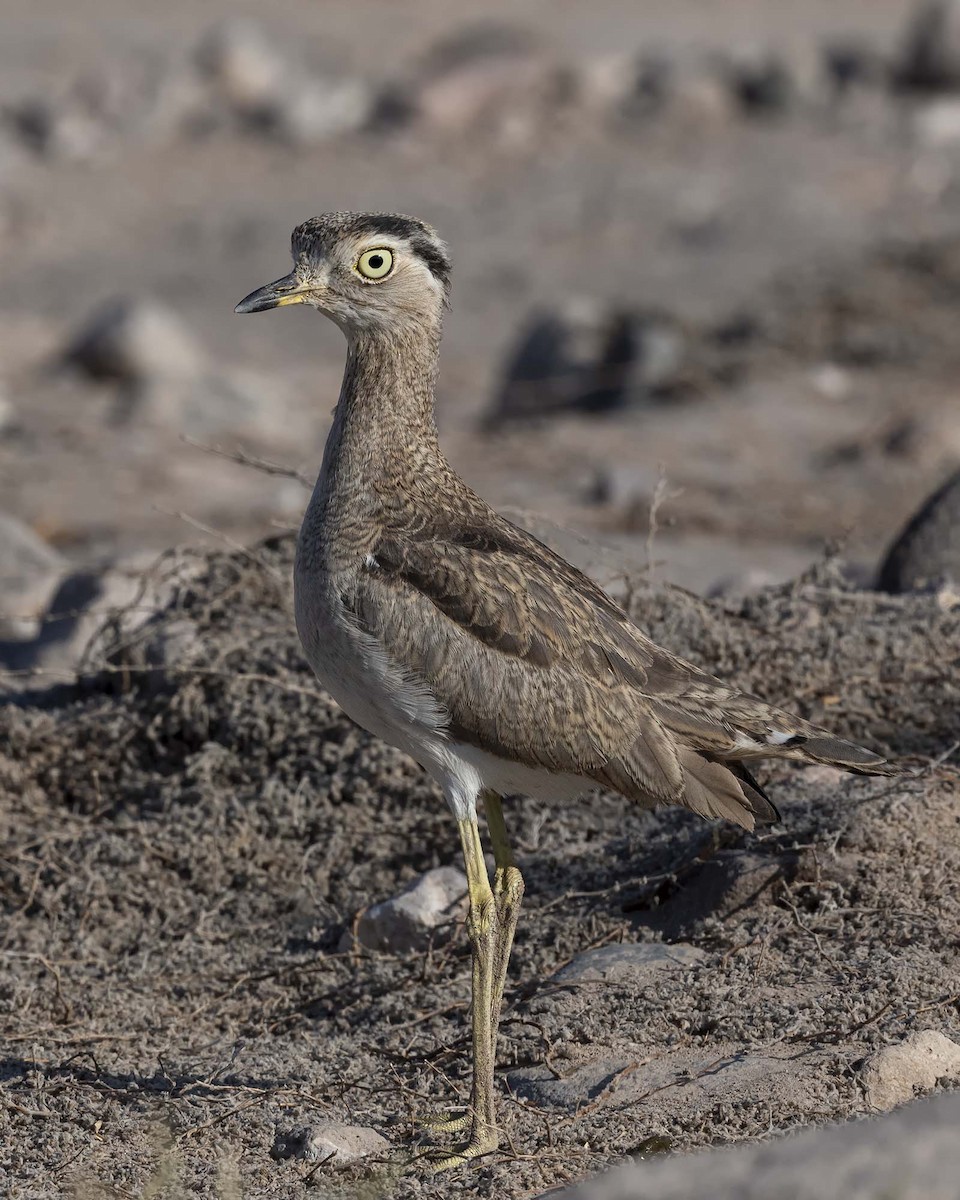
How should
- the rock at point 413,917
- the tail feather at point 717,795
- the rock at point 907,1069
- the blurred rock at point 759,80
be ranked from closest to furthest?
the rock at point 907,1069 → the tail feather at point 717,795 → the rock at point 413,917 → the blurred rock at point 759,80

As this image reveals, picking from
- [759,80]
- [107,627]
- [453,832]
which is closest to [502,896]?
[453,832]

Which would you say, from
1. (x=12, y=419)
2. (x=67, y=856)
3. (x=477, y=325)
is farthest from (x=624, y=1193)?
(x=477, y=325)

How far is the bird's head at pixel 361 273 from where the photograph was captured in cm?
444

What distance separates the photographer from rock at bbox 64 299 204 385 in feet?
41.8

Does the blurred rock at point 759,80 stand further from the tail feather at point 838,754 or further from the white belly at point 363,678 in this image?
the white belly at point 363,678

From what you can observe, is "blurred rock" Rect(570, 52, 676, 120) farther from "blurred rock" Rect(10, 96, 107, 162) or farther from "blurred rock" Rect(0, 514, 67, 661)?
"blurred rock" Rect(0, 514, 67, 661)

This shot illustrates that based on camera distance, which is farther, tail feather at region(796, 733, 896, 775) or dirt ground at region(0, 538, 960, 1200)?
tail feather at region(796, 733, 896, 775)

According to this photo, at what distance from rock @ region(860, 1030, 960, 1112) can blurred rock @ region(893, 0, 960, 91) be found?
18324mm

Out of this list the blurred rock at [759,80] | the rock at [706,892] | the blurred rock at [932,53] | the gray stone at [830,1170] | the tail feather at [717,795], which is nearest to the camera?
the gray stone at [830,1170]

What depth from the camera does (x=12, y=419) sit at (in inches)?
464

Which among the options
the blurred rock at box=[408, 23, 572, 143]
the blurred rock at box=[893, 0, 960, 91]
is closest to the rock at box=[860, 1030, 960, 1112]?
the blurred rock at box=[408, 23, 572, 143]

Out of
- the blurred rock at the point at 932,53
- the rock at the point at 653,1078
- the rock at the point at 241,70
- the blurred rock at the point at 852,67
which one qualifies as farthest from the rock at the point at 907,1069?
the blurred rock at the point at 932,53

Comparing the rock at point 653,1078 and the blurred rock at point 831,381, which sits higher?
the blurred rock at point 831,381

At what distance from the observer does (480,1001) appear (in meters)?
4.15
